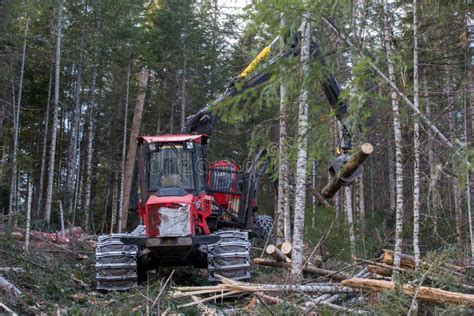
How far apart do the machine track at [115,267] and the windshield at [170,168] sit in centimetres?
122

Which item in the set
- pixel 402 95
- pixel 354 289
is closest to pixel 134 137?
pixel 354 289

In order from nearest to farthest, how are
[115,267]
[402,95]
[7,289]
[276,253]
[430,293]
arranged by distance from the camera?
[402,95] → [430,293] → [7,289] → [115,267] → [276,253]

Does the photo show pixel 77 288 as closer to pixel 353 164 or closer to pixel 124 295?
pixel 124 295

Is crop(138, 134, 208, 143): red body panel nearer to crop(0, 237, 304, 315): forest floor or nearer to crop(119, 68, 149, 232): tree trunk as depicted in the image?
crop(0, 237, 304, 315): forest floor

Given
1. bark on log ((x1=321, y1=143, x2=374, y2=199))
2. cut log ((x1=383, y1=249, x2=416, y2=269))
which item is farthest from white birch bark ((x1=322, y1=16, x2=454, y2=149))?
cut log ((x1=383, y1=249, x2=416, y2=269))

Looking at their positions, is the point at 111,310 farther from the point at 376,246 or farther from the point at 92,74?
the point at 92,74

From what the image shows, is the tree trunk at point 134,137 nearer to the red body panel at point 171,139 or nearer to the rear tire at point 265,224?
the rear tire at point 265,224

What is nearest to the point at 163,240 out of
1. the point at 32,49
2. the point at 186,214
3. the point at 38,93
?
the point at 186,214

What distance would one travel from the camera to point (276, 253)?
34.9ft

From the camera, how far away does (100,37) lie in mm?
23391

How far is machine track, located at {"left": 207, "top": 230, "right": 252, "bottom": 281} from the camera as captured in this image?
9.45 m

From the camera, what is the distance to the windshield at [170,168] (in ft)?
33.4

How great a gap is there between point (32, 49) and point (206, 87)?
25.0ft

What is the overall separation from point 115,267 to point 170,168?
195 cm
